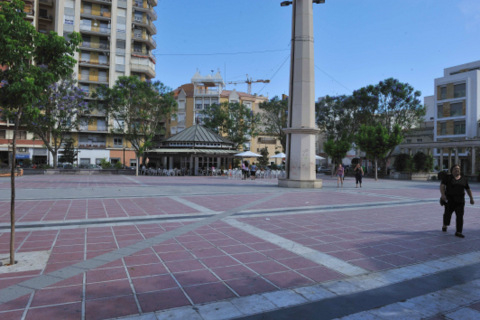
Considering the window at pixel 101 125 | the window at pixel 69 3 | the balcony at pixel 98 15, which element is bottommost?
the window at pixel 101 125

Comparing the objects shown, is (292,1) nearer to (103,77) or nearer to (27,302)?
(27,302)

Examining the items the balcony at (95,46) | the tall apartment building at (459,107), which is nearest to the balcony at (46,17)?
the balcony at (95,46)

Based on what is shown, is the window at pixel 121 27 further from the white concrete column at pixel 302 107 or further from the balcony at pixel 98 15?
the white concrete column at pixel 302 107

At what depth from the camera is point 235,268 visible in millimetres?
4219

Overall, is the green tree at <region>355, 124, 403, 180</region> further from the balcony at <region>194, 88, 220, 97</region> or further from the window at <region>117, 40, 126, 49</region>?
the window at <region>117, 40, 126, 49</region>

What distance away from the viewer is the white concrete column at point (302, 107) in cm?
1656

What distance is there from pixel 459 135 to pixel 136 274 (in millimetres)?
48582

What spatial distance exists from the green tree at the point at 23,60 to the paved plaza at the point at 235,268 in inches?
48.2

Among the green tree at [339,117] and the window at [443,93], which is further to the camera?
the window at [443,93]

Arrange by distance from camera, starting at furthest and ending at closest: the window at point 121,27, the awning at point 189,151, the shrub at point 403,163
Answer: the window at point 121,27 → the awning at point 189,151 → the shrub at point 403,163

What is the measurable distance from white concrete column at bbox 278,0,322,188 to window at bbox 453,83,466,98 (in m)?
35.3

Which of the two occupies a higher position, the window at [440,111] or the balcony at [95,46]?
the balcony at [95,46]

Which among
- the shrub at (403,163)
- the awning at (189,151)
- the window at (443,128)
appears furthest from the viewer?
the window at (443,128)

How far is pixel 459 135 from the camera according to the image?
42.4 meters
